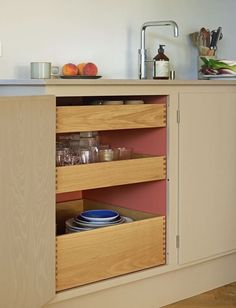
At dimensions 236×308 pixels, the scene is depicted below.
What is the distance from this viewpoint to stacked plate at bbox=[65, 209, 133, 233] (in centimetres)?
263

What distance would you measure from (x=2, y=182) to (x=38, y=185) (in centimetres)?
17

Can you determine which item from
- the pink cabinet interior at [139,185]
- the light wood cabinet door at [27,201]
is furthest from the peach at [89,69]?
the light wood cabinet door at [27,201]

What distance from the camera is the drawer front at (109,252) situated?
2.41 meters

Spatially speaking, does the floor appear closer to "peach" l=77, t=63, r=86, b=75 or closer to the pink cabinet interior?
the pink cabinet interior

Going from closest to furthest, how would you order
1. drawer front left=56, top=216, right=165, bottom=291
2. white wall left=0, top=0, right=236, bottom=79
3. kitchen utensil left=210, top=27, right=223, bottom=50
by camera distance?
drawer front left=56, top=216, right=165, bottom=291
white wall left=0, top=0, right=236, bottom=79
kitchen utensil left=210, top=27, right=223, bottom=50

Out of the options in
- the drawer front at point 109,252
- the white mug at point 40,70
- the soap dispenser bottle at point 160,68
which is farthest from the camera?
the soap dispenser bottle at point 160,68

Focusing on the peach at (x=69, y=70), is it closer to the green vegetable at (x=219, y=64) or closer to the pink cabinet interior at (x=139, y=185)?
the pink cabinet interior at (x=139, y=185)

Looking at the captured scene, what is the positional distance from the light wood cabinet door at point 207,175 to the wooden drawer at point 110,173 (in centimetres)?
A: 15

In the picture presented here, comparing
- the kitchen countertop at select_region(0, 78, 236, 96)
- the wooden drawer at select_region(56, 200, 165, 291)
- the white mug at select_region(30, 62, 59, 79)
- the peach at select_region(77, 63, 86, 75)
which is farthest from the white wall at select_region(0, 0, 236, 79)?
the wooden drawer at select_region(56, 200, 165, 291)

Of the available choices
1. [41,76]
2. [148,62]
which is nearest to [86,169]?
[41,76]

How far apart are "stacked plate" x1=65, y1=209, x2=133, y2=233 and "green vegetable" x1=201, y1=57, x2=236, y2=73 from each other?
1008mm

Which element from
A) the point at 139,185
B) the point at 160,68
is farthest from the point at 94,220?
the point at 160,68

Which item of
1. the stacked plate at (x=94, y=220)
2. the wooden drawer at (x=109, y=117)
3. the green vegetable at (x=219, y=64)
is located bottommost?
the stacked plate at (x=94, y=220)

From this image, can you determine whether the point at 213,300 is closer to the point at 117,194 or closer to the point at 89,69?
the point at 117,194
